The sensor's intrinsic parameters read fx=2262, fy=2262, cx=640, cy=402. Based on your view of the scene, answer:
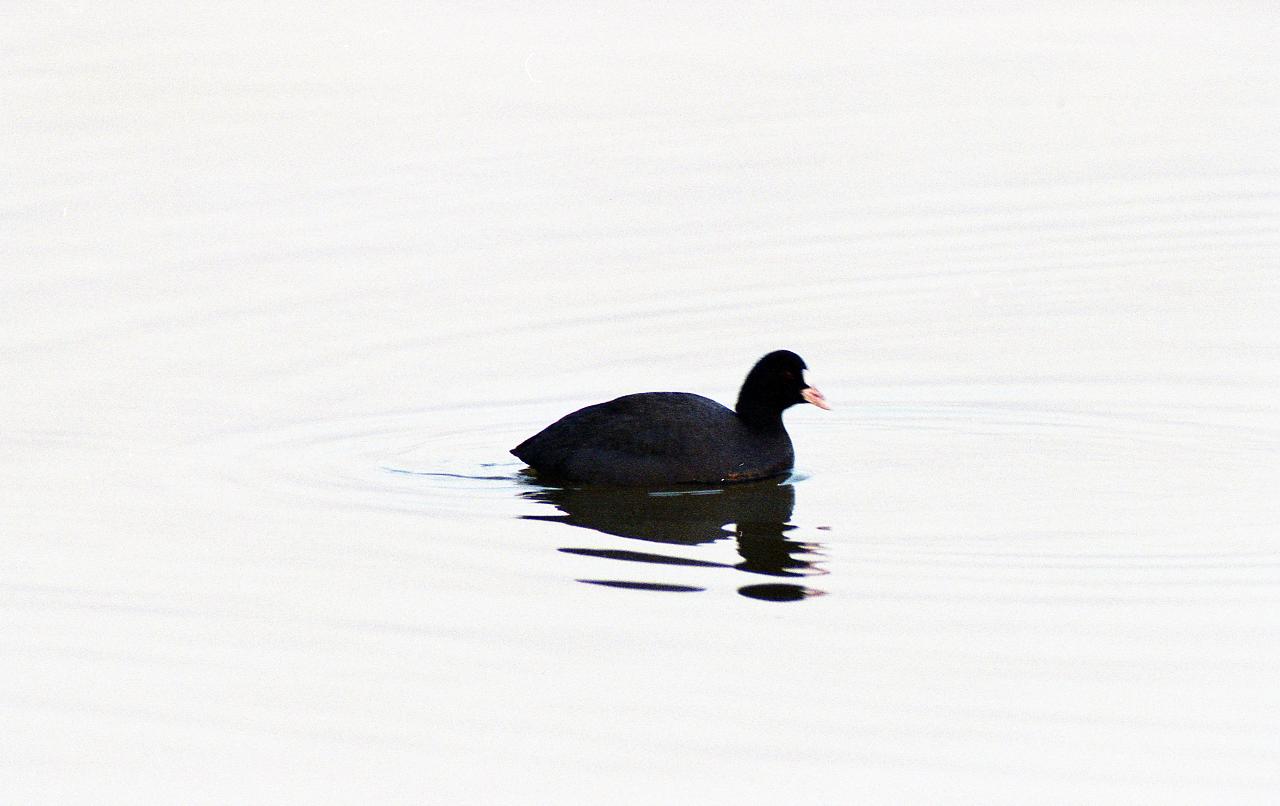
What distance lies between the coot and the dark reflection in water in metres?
0.09

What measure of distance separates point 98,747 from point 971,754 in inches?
117

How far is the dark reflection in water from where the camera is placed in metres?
9.88

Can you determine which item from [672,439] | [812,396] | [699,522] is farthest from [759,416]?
[699,522]

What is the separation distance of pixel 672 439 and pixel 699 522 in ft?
2.39

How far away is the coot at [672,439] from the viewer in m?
A: 11.6

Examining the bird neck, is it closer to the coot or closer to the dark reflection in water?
the coot

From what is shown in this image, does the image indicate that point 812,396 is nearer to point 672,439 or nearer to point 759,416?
point 759,416

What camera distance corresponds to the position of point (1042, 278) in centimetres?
1552

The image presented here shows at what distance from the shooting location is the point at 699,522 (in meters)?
11.0

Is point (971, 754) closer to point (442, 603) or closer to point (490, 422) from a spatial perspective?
point (442, 603)

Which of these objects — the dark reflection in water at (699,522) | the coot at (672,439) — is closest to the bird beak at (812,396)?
the coot at (672,439)

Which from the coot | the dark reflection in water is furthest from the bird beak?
the dark reflection in water

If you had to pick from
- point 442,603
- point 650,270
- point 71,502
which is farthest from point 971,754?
point 650,270

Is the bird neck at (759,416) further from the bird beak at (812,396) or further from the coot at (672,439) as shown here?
the bird beak at (812,396)
